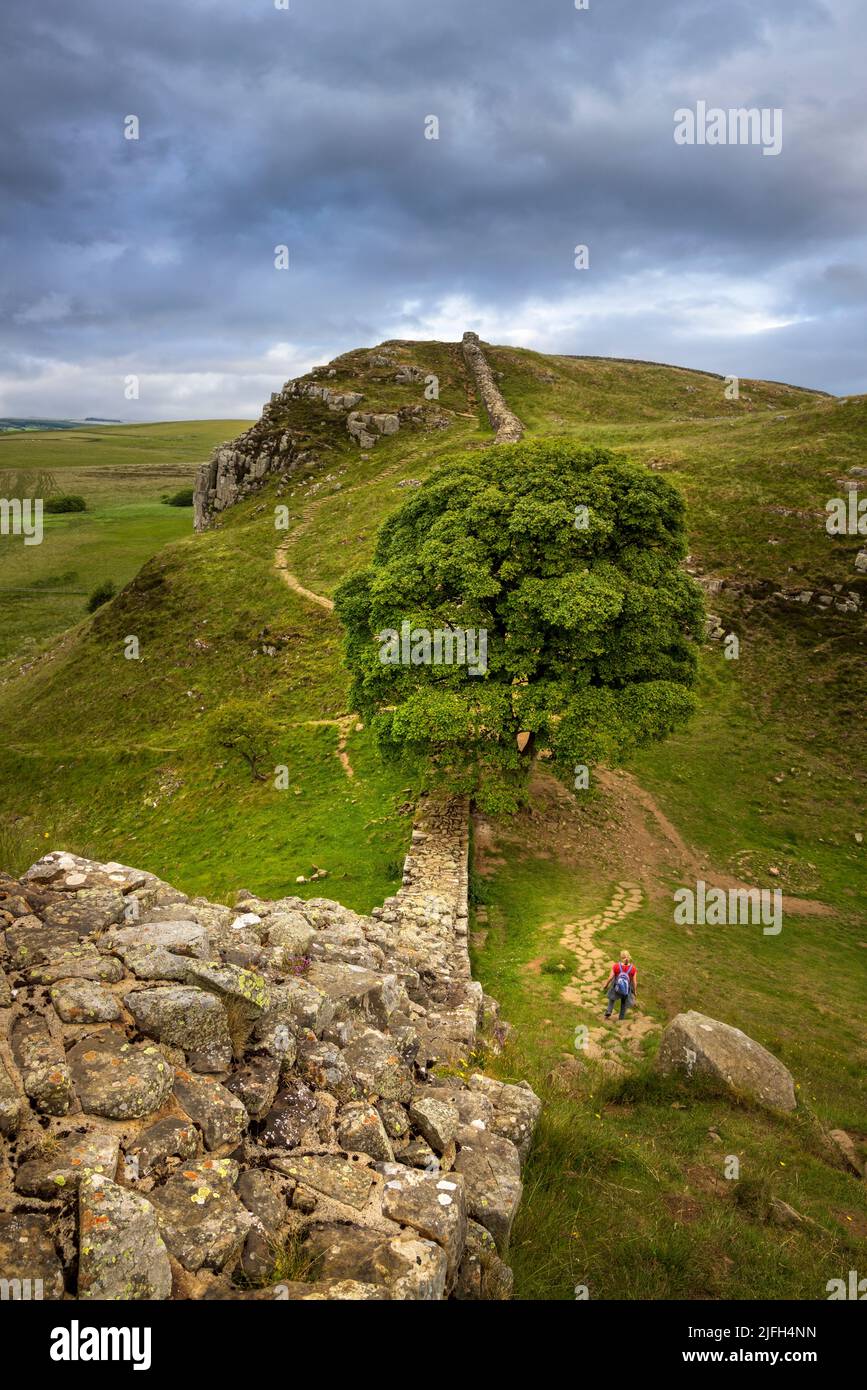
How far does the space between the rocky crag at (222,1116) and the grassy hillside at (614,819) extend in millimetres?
1349

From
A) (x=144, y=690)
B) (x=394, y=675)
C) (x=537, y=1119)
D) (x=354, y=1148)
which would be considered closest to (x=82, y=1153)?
(x=354, y=1148)

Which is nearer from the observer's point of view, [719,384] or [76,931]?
[76,931]

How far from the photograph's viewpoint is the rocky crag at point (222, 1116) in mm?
4984

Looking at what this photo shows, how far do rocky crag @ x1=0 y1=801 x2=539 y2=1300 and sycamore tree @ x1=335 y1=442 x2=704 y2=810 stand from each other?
10477mm

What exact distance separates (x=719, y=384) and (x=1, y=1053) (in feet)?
365

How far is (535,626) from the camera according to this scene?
20.2 meters

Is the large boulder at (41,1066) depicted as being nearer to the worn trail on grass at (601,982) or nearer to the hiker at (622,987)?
the worn trail on grass at (601,982)

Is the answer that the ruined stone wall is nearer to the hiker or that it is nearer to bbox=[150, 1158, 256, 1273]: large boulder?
the hiker

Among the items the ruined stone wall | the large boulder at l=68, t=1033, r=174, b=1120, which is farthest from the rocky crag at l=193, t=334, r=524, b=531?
the large boulder at l=68, t=1033, r=174, b=1120

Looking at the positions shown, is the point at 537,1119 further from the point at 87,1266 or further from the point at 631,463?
the point at 631,463

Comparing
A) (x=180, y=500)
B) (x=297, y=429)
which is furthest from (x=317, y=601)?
(x=180, y=500)

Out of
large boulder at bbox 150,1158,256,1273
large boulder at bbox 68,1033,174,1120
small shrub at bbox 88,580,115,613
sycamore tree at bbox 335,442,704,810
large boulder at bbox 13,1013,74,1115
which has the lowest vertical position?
large boulder at bbox 150,1158,256,1273

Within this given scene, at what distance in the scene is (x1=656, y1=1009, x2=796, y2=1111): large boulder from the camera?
11.6m

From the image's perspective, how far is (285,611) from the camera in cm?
4625
